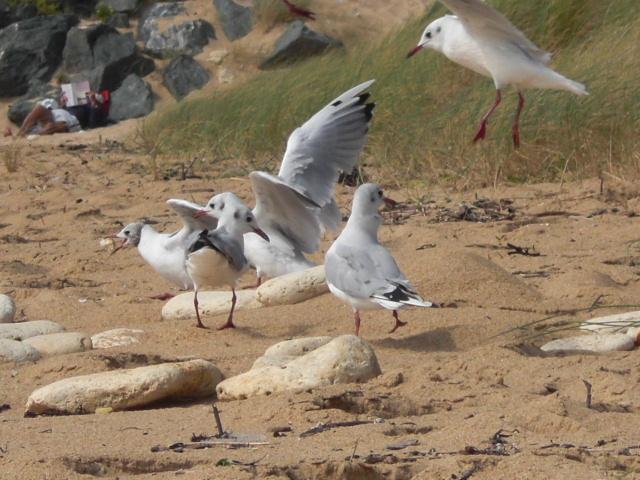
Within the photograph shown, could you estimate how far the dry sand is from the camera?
298 centimetres

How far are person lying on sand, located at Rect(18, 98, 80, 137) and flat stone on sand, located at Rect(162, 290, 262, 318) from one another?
11.4 metres

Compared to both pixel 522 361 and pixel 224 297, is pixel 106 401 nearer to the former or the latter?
pixel 522 361

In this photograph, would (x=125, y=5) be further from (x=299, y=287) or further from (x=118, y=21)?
(x=299, y=287)

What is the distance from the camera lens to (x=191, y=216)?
6340 millimetres

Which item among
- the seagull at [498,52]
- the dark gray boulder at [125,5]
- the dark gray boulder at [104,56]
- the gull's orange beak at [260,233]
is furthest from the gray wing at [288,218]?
the dark gray boulder at [125,5]

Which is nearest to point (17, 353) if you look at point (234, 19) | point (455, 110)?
point (455, 110)

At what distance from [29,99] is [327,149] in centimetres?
1410

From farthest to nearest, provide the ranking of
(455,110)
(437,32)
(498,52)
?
(455,110) → (437,32) → (498,52)

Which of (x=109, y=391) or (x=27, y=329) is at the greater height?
(x=109, y=391)

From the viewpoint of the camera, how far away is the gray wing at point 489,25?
736 centimetres

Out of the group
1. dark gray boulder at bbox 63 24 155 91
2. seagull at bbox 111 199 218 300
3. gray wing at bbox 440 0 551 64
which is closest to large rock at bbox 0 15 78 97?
dark gray boulder at bbox 63 24 155 91

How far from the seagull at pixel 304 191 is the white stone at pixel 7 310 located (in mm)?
993

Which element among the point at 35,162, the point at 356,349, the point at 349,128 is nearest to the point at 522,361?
the point at 356,349

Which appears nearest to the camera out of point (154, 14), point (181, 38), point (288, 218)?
point (288, 218)
